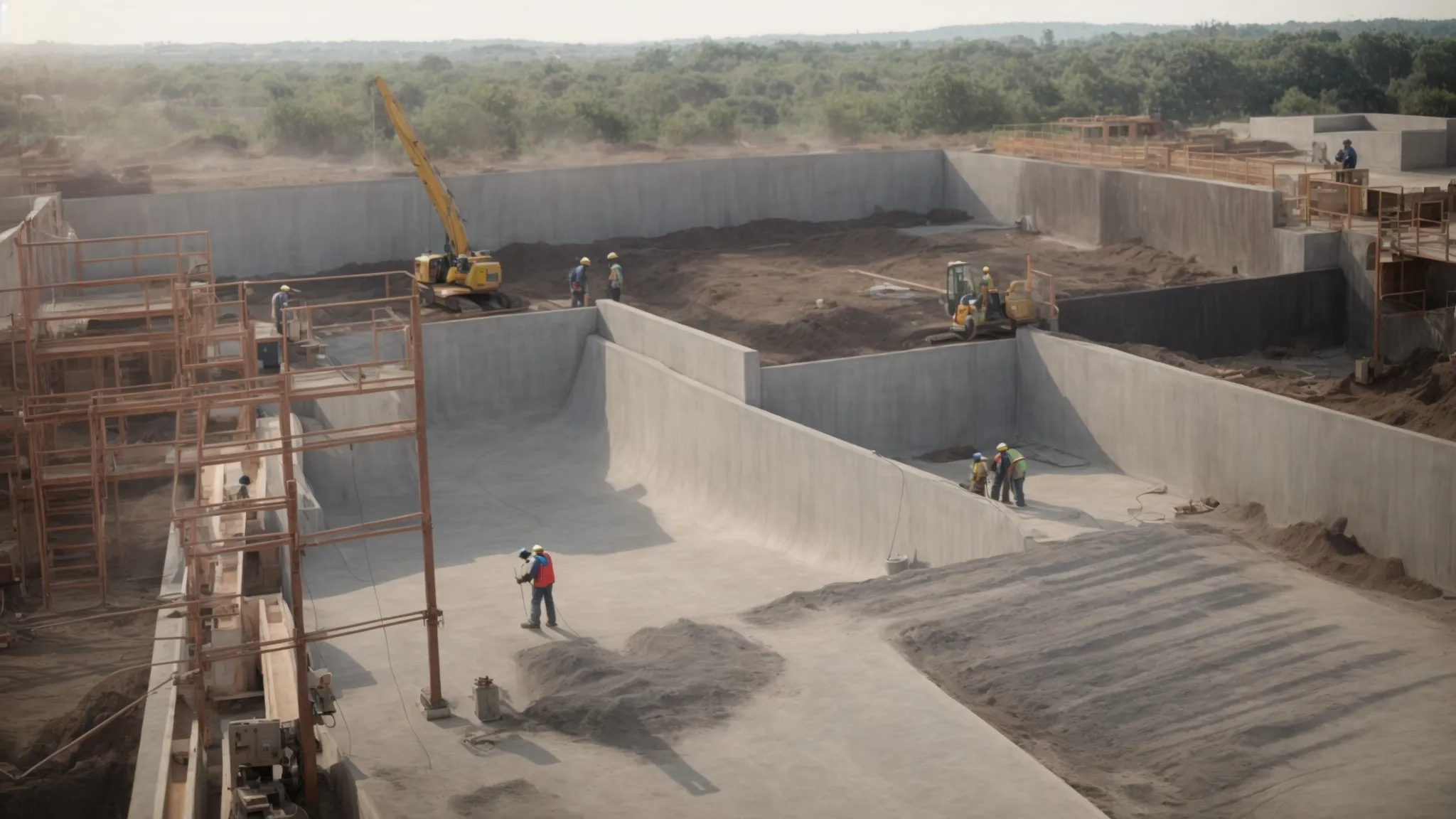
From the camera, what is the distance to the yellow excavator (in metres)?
35.2

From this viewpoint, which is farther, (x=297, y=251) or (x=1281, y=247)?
(x=297, y=251)

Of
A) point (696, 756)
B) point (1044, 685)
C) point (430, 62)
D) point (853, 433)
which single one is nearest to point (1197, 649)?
point (1044, 685)

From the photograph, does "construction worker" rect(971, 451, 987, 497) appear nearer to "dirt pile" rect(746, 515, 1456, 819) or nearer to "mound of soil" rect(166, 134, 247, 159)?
"dirt pile" rect(746, 515, 1456, 819)

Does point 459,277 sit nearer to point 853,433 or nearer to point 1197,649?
point 853,433

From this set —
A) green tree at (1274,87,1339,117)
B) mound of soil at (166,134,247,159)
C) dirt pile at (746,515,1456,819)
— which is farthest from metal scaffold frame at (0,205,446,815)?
green tree at (1274,87,1339,117)

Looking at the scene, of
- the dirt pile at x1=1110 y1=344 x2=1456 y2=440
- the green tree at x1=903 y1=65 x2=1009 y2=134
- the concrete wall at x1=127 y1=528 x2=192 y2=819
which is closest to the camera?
the concrete wall at x1=127 y1=528 x2=192 y2=819

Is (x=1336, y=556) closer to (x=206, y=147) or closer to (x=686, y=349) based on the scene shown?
(x=686, y=349)

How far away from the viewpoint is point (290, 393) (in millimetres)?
15828

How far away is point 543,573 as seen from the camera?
20406mm

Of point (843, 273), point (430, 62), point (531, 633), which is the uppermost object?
point (430, 62)

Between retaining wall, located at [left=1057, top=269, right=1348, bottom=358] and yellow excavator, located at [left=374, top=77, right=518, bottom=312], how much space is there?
1298 centimetres

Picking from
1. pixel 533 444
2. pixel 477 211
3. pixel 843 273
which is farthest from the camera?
pixel 477 211

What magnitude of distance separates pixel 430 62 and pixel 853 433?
389 feet

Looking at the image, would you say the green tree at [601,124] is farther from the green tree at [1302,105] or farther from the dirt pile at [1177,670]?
the dirt pile at [1177,670]
